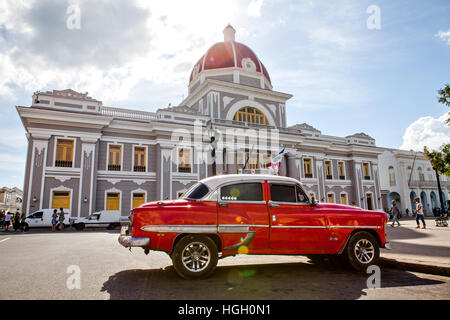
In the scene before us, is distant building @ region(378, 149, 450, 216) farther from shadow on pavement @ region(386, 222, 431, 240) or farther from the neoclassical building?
shadow on pavement @ region(386, 222, 431, 240)

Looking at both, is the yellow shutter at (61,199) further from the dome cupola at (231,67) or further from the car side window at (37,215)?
the dome cupola at (231,67)

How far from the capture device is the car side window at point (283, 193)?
18.1 ft

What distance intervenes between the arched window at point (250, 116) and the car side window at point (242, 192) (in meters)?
25.4

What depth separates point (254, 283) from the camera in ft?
14.8

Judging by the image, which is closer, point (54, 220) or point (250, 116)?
point (54, 220)

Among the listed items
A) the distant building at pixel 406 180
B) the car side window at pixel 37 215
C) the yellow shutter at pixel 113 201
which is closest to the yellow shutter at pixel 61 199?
the car side window at pixel 37 215

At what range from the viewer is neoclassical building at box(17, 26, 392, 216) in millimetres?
21750

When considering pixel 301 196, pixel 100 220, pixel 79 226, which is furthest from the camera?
pixel 100 220

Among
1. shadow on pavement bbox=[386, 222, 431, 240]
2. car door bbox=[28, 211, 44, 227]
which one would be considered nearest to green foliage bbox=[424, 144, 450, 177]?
shadow on pavement bbox=[386, 222, 431, 240]

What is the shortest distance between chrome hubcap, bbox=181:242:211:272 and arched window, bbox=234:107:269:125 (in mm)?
26202

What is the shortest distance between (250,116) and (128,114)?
1295 cm

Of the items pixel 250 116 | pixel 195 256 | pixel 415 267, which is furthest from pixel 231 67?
pixel 195 256

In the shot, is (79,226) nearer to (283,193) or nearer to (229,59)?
(283,193)
